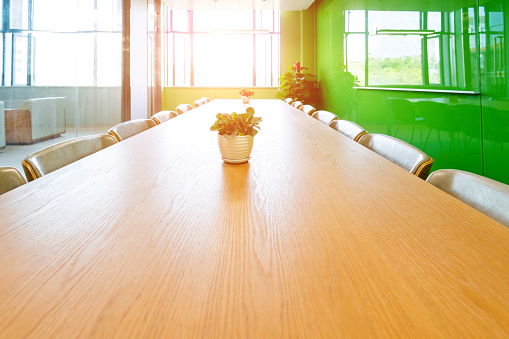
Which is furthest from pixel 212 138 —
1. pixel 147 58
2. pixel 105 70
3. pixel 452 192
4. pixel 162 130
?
pixel 147 58

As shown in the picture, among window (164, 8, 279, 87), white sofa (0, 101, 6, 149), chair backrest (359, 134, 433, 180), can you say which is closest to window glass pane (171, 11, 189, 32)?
window (164, 8, 279, 87)

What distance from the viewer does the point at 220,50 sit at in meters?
10.5

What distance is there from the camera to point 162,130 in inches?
97.2

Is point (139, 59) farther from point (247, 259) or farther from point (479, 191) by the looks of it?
A: point (247, 259)

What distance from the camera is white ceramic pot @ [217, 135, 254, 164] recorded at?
1.45m

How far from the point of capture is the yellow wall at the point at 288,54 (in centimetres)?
933

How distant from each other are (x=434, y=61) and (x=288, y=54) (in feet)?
20.6

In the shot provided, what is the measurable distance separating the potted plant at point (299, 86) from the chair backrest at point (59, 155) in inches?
272

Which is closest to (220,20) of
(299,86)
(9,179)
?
(299,86)

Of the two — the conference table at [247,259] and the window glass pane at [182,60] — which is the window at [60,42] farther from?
the window glass pane at [182,60]

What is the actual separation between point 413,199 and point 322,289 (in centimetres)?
53

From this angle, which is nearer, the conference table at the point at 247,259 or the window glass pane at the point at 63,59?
the conference table at the point at 247,259

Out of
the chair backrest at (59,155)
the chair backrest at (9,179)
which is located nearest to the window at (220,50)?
the chair backrest at (59,155)

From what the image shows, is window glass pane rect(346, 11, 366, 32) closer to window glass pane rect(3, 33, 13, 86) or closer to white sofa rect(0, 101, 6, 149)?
window glass pane rect(3, 33, 13, 86)
